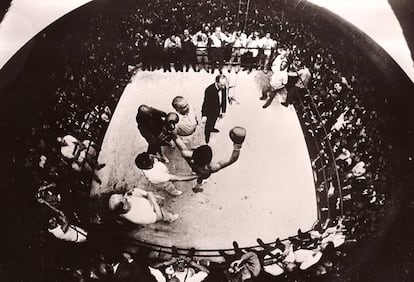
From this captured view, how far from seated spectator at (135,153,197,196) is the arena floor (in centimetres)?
1

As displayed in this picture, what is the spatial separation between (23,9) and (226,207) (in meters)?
0.58

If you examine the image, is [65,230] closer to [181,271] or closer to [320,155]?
[181,271]

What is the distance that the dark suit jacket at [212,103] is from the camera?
1.18 metres

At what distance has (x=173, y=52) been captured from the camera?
3.89 feet

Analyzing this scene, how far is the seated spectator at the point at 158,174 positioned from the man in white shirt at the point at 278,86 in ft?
0.74

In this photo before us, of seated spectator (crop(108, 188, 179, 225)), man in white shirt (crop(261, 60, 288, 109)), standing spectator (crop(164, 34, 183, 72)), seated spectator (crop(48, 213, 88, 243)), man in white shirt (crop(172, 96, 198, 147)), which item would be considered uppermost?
standing spectator (crop(164, 34, 183, 72))

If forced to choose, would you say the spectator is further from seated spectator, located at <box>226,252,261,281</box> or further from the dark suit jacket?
seated spectator, located at <box>226,252,261,281</box>

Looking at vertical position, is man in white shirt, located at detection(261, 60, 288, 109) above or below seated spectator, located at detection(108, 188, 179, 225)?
above

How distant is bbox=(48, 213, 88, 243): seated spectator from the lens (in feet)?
3.91

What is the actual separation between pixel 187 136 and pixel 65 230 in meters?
0.32

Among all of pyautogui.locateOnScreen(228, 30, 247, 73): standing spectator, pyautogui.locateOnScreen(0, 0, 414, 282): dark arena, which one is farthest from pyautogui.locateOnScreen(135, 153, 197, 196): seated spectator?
pyautogui.locateOnScreen(228, 30, 247, 73): standing spectator

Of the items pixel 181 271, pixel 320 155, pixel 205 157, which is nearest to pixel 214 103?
pixel 205 157

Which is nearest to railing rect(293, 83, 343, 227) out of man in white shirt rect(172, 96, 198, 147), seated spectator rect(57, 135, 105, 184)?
man in white shirt rect(172, 96, 198, 147)

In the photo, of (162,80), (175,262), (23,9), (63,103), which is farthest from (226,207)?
(23,9)
